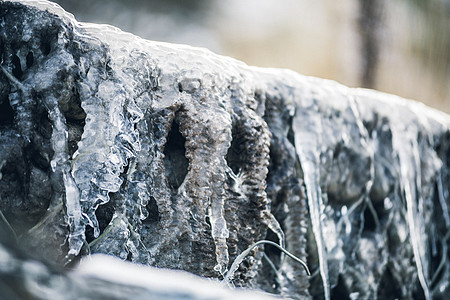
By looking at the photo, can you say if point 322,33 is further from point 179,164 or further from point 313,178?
point 179,164

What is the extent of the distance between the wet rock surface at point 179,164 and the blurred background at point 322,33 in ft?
18.1

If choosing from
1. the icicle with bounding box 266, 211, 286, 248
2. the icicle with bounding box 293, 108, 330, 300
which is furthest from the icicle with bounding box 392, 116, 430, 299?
the icicle with bounding box 266, 211, 286, 248

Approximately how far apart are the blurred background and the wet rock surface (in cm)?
552

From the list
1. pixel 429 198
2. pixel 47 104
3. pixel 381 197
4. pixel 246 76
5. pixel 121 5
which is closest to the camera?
pixel 47 104

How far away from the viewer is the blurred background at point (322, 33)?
796 cm

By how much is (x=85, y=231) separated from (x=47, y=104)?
439 mm

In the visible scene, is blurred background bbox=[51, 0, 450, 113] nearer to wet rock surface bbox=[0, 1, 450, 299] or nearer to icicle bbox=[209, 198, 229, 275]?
wet rock surface bbox=[0, 1, 450, 299]

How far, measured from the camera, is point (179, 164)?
6.46 ft

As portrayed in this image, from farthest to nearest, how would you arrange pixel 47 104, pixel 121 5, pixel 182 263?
pixel 121 5 → pixel 182 263 → pixel 47 104

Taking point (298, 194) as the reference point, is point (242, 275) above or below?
below

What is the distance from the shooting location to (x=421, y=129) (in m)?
3.23

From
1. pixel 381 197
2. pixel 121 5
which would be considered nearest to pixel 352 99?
pixel 381 197

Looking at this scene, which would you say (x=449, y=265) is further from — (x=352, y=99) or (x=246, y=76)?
(x=246, y=76)

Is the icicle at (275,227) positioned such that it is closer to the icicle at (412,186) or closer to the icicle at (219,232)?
the icicle at (219,232)
